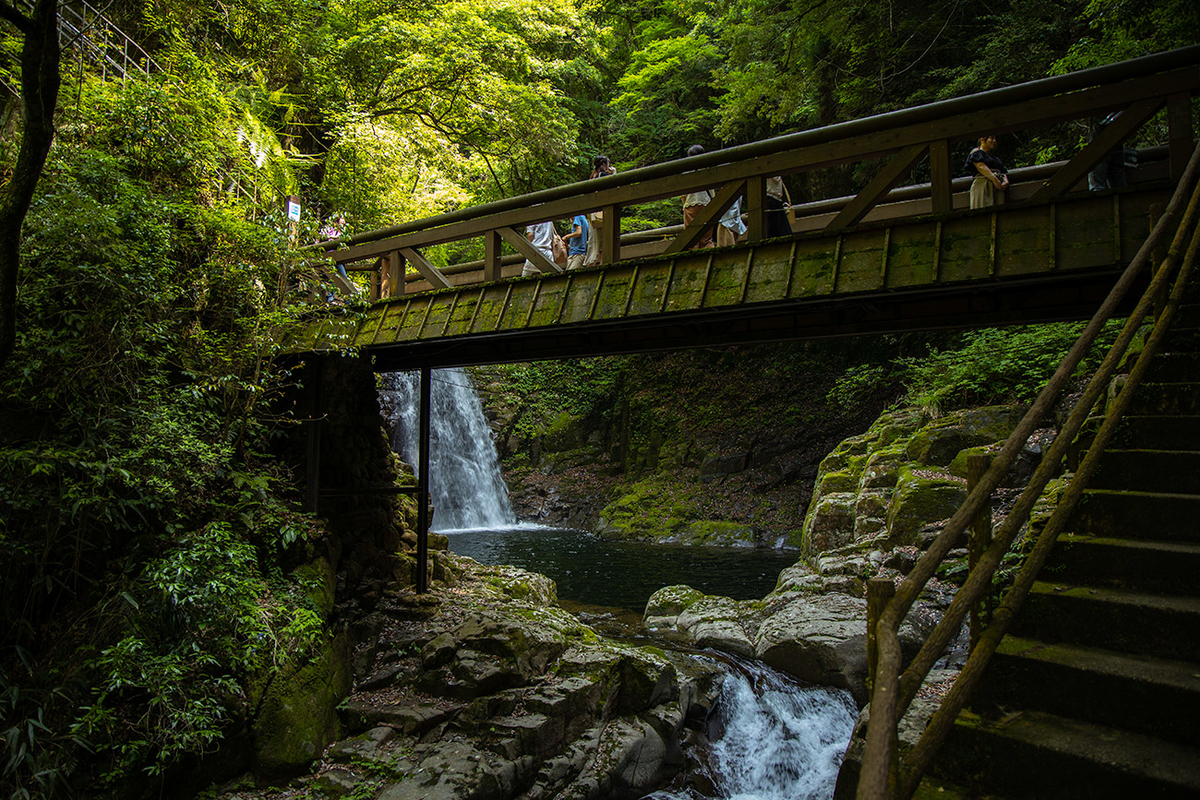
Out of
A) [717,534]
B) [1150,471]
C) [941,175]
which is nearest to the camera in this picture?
[1150,471]

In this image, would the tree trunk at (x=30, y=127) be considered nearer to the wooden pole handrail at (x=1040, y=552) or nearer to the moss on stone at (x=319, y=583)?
the moss on stone at (x=319, y=583)

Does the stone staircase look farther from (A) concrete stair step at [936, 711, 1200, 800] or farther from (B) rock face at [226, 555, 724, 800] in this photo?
(B) rock face at [226, 555, 724, 800]

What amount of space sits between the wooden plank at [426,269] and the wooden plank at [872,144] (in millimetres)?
386

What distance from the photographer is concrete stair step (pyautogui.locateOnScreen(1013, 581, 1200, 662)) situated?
2.89m

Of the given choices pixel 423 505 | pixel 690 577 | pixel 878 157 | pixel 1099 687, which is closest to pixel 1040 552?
pixel 1099 687

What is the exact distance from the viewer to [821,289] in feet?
15.9

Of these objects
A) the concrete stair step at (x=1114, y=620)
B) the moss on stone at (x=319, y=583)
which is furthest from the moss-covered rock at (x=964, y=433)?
the moss on stone at (x=319, y=583)

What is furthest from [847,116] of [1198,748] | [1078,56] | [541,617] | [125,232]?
[1198,748]

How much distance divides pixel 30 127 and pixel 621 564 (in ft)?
43.5

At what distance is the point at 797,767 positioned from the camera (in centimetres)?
659

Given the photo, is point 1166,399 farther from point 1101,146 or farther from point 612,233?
point 612,233

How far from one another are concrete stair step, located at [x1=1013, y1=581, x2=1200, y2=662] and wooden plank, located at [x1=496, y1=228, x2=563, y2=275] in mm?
4604

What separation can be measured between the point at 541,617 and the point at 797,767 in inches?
130

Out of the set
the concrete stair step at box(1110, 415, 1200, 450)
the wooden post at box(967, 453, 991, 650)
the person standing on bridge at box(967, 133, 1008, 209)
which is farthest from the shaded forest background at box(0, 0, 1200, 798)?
the concrete stair step at box(1110, 415, 1200, 450)
